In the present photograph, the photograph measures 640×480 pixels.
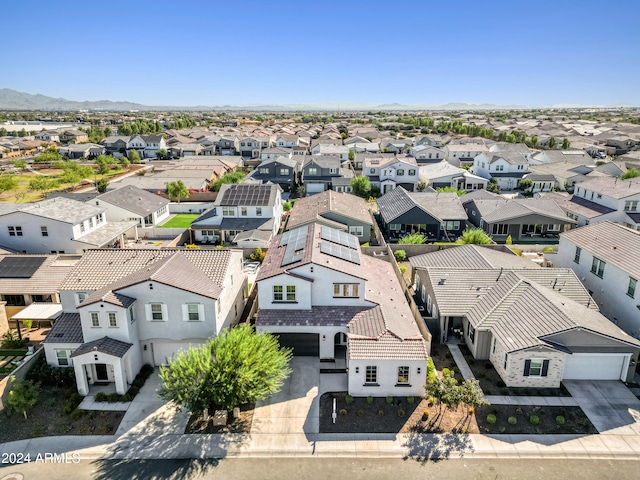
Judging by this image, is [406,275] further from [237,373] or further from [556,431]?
[237,373]

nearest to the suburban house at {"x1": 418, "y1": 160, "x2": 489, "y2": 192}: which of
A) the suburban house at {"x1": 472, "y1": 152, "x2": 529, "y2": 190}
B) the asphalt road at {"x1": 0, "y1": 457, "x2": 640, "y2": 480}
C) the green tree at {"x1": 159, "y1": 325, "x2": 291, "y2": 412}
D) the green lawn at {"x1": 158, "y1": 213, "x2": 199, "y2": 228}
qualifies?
the suburban house at {"x1": 472, "y1": 152, "x2": 529, "y2": 190}

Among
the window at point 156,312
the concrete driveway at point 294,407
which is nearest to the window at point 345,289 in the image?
the concrete driveway at point 294,407

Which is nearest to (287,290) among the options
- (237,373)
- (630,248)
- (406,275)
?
(237,373)

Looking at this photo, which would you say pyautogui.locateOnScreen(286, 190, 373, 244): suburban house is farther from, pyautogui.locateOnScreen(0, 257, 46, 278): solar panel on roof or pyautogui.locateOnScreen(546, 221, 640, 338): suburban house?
pyautogui.locateOnScreen(0, 257, 46, 278): solar panel on roof

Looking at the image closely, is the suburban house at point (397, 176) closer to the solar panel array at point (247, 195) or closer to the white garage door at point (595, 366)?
the solar panel array at point (247, 195)

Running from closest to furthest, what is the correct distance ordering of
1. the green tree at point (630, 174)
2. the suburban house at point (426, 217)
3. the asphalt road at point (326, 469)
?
the asphalt road at point (326, 469), the suburban house at point (426, 217), the green tree at point (630, 174)
